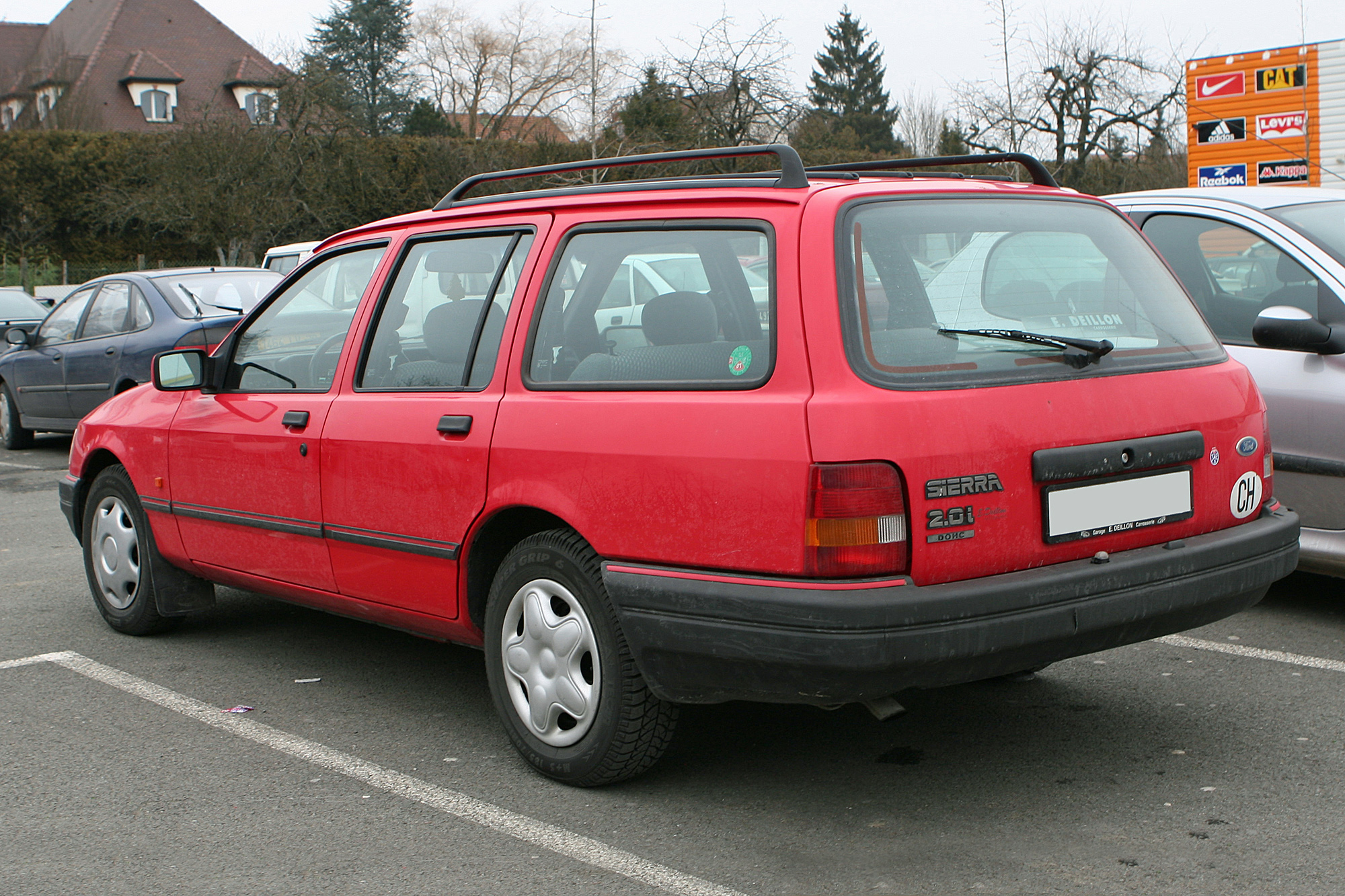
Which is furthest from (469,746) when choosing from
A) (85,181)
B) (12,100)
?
(12,100)

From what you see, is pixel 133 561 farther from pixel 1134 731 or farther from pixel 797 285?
pixel 1134 731

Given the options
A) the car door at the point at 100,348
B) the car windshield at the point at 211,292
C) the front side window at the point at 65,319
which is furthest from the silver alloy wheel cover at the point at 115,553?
the front side window at the point at 65,319

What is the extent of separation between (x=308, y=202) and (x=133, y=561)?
26.9 meters

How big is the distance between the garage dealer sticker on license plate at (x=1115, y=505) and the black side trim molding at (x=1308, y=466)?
180 cm

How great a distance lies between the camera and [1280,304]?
17.9 ft

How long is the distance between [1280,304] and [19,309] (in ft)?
50.7

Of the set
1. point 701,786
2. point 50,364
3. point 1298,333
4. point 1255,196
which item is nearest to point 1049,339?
point 701,786

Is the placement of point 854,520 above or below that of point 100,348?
below

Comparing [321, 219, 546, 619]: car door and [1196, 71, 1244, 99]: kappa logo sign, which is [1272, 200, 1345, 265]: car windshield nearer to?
[321, 219, 546, 619]: car door

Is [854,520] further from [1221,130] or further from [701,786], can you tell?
[1221,130]

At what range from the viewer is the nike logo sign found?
2178cm

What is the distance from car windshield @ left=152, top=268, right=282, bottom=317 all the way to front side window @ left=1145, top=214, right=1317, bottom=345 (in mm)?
7480

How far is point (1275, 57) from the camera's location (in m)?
21.3

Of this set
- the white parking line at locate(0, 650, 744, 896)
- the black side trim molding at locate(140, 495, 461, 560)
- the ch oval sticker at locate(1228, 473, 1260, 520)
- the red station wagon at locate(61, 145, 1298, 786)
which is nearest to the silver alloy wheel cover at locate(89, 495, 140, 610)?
the black side trim molding at locate(140, 495, 461, 560)
